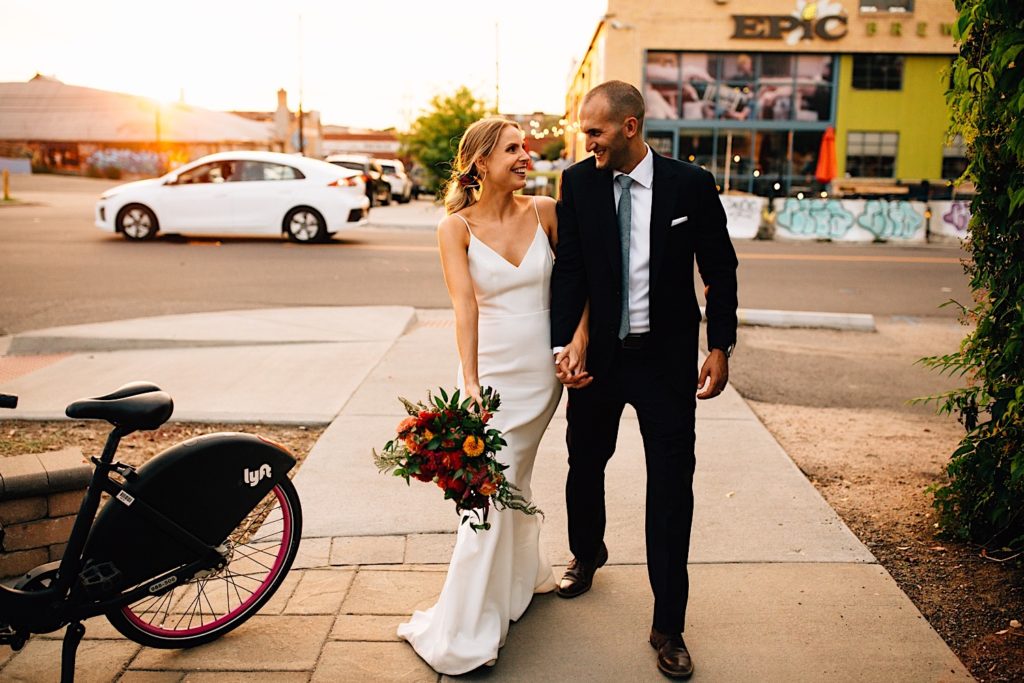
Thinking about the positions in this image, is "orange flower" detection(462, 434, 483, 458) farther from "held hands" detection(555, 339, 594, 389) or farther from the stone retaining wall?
the stone retaining wall

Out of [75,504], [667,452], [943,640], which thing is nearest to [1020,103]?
[667,452]

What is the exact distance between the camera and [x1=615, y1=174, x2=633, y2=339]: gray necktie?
3367 mm

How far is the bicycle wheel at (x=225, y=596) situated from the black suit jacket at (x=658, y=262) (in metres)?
1.29

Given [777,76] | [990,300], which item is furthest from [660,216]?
[777,76]

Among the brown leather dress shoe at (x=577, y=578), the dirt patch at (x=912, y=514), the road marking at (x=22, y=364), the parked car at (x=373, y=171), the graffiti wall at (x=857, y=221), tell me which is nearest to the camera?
the dirt patch at (x=912, y=514)

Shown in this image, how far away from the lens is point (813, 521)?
4.55 m

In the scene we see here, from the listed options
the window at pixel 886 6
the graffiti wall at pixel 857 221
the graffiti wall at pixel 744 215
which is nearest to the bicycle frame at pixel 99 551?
the graffiti wall at pixel 744 215

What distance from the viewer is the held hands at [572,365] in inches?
133

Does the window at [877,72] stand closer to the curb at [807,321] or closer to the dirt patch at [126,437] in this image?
the curb at [807,321]

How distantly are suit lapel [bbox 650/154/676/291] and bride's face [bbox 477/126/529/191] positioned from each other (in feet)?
1.54

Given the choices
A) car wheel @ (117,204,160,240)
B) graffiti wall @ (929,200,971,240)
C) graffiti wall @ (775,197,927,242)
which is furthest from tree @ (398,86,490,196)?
car wheel @ (117,204,160,240)

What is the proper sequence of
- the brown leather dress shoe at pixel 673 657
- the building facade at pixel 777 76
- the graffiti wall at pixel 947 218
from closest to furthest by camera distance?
1. the brown leather dress shoe at pixel 673 657
2. the graffiti wall at pixel 947 218
3. the building facade at pixel 777 76

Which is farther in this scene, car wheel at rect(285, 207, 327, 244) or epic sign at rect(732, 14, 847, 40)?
epic sign at rect(732, 14, 847, 40)

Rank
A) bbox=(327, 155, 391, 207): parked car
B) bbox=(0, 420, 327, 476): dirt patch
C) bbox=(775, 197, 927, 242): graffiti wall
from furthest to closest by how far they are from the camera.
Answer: bbox=(327, 155, 391, 207): parked car < bbox=(775, 197, 927, 242): graffiti wall < bbox=(0, 420, 327, 476): dirt patch
